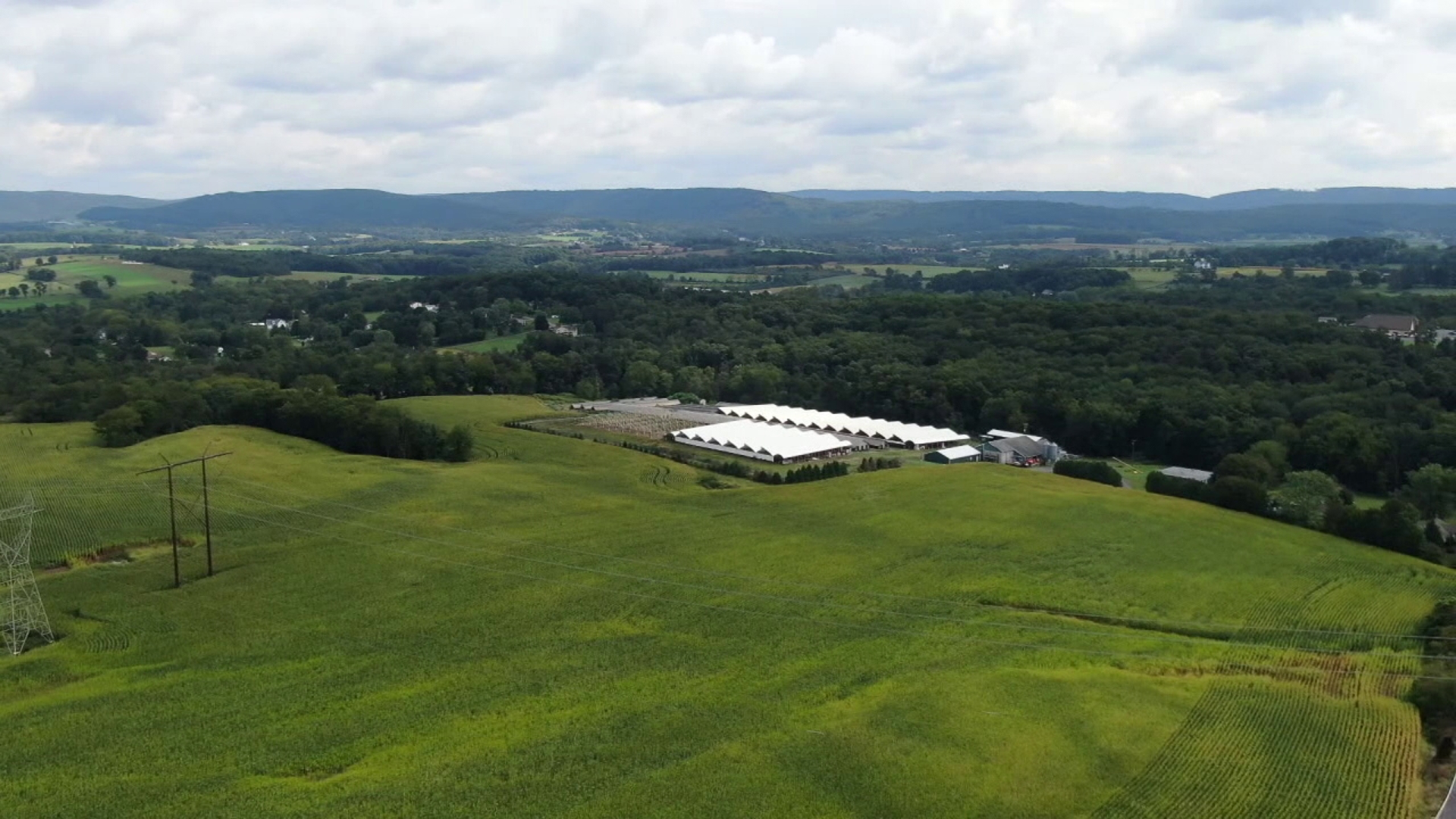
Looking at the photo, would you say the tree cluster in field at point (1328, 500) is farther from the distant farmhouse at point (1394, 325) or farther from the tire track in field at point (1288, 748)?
the distant farmhouse at point (1394, 325)

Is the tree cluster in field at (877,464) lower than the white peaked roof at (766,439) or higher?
lower

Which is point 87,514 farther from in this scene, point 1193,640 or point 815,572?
point 1193,640

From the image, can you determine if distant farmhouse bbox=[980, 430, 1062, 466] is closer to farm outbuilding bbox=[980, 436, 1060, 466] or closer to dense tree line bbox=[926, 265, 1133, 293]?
farm outbuilding bbox=[980, 436, 1060, 466]

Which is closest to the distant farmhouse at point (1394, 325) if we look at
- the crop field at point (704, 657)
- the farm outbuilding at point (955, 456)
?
the farm outbuilding at point (955, 456)

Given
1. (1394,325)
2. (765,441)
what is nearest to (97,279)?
(765,441)

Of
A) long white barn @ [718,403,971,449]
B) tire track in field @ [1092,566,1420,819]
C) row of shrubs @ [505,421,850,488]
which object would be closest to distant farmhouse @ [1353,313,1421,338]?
long white barn @ [718,403,971,449]

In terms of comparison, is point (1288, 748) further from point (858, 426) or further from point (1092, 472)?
point (858, 426)
